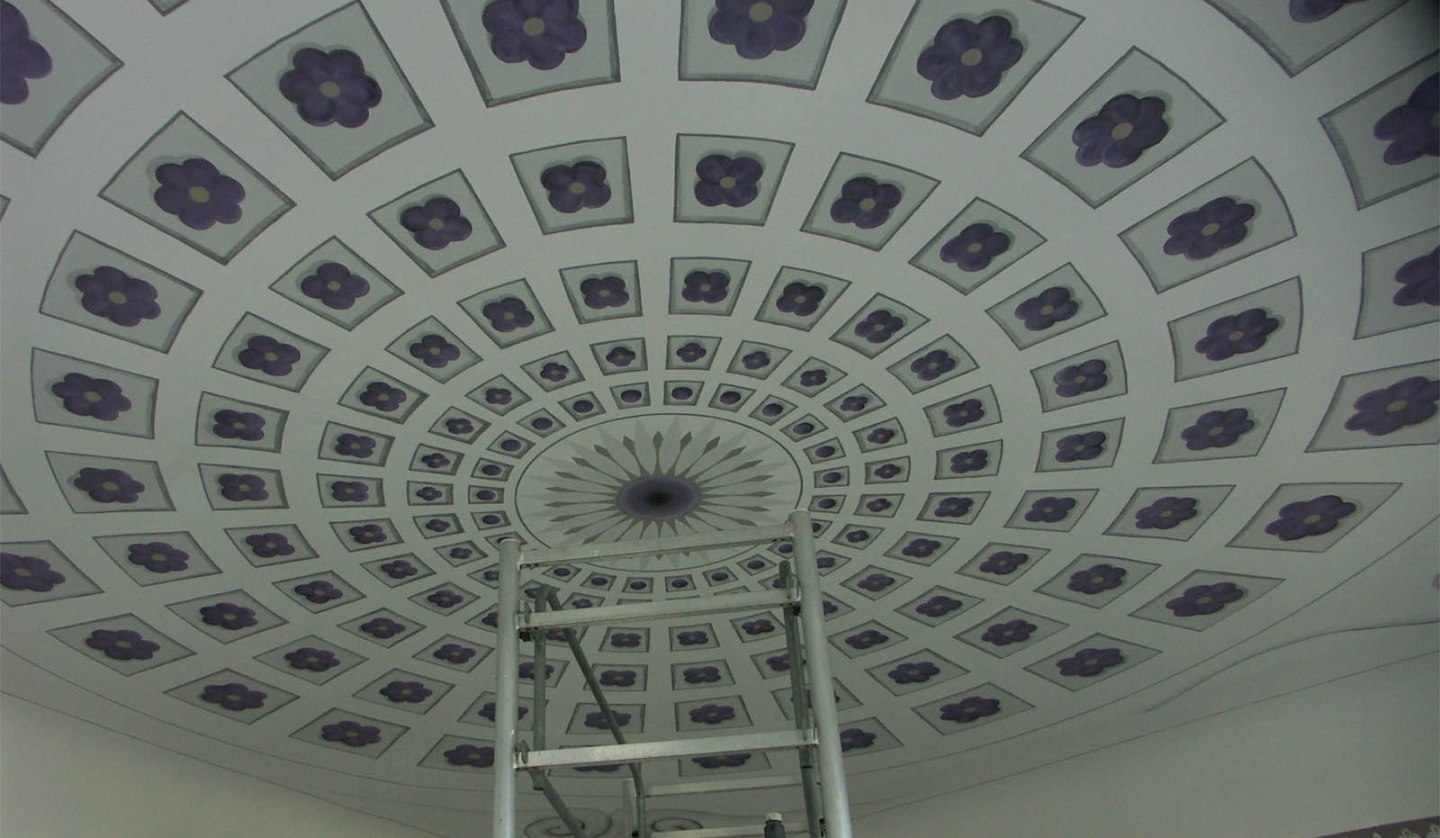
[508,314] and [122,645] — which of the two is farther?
[122,645]

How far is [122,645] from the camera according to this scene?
9.32 metres

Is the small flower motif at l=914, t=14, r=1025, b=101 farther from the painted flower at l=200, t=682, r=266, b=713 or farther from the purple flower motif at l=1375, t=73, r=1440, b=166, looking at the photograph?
the painted flower at l=200, t=682, r=266, b=713

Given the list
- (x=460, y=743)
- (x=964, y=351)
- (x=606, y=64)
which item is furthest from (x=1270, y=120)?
(x=460, y=743)

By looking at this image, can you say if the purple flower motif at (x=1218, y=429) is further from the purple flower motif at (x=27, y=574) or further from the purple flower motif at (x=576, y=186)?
the purple flower motif at (x=27, y=574)

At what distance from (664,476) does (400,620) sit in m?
3.37

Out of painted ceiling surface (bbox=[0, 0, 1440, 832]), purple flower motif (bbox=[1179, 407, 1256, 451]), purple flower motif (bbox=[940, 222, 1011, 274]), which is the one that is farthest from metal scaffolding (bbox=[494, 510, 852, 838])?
purple flower motif (bbox=[1179, 407, 1256, 451])

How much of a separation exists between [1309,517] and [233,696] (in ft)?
35.9

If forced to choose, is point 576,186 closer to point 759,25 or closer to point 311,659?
point 759,25

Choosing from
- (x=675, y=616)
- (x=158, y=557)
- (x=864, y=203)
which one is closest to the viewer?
(x=675, y=616)

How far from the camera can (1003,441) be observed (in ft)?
27.0

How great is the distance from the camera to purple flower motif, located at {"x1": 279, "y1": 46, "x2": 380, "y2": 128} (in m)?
5.14

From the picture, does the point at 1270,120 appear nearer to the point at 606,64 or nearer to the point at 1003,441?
the point at 1003,441

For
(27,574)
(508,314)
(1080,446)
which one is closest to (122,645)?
(27,574)

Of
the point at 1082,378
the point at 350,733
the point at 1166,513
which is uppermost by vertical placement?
the point at 1082,378
